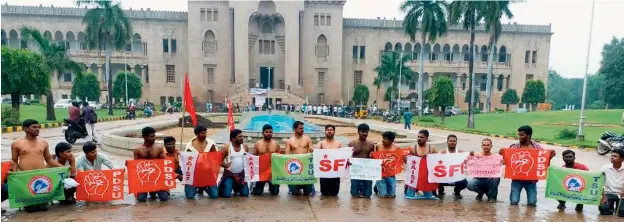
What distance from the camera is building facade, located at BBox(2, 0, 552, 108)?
61.1m

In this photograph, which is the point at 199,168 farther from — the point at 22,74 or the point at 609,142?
the point at 22,74

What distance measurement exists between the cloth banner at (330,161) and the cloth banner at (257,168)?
865 millimetres

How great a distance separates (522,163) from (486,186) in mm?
744

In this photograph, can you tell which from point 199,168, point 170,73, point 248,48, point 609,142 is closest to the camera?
point 199,168

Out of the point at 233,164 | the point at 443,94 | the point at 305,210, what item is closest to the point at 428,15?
the point at 443,94

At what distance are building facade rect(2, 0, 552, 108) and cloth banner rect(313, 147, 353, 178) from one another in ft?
166

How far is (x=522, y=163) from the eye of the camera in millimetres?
7410

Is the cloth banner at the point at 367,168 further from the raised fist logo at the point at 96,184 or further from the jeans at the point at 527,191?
the raised fist logo at the point at 96,184

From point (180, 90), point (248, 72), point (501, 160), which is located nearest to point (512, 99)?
point (248, 72)

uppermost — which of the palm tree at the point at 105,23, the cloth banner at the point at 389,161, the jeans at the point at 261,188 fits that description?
the palm tree at the point at 105,23

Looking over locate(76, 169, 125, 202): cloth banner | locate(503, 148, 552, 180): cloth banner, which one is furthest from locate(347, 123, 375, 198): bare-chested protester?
locate(76, 169, 125, 202): cloth banner

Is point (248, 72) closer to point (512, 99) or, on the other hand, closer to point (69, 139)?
point (512, 99)

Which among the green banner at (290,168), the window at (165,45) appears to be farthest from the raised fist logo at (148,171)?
the window at (165,45)

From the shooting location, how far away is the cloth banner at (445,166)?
7.55 meters
